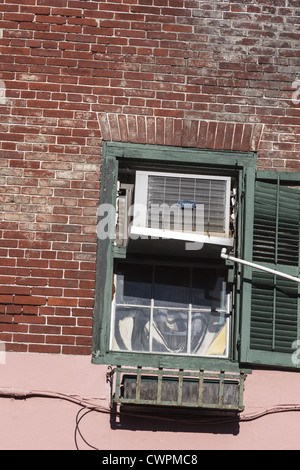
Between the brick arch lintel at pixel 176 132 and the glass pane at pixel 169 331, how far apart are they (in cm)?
139

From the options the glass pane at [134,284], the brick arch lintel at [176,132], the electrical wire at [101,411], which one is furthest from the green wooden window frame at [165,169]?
the electrical wire at [101,411]

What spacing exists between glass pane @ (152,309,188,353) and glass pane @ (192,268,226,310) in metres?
0.16

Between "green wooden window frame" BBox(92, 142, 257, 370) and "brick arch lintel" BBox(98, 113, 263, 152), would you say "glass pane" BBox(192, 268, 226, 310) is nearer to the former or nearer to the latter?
"green wooden window frame" BBox(92, 142, 257, 370)

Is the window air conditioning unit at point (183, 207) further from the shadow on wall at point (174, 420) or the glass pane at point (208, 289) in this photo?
the shadow on wall at point (174, 420)

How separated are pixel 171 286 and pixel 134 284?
0.30 meters

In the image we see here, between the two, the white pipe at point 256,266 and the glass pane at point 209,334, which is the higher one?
the white pipe at point 256,266

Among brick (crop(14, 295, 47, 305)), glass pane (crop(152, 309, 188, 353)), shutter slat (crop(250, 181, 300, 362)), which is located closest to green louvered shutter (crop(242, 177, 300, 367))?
shutter slat (crop(250, 181, 300, 362))

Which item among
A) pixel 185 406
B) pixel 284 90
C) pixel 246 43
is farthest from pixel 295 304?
pixel 246 43

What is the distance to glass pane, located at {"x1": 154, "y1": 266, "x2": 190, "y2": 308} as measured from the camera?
6.57m

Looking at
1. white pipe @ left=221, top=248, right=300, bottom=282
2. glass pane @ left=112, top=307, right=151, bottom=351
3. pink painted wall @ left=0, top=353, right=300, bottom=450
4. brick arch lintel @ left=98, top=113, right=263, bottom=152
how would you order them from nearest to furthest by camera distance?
pink painted wall @ left=0, top=353, right=300, bottom=450 < white pipe @ left=221, top=248, right=300, bottom=282 < glass pane @ left=112, top=307, right=151, bottom=351 < brick arch lintel @ left=98, top=113, right=263, bottom=152

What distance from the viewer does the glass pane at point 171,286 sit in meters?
6.57

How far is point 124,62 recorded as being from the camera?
6.84 m

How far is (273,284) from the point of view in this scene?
21.1ft
